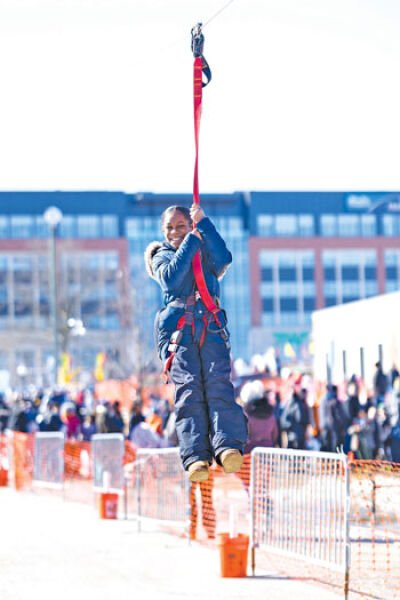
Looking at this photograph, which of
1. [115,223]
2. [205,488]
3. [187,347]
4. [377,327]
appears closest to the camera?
[187,347]

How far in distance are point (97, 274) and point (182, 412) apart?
277 feet

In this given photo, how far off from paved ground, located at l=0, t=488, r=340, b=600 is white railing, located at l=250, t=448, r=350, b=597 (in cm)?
38

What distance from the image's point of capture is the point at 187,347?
22.0 feet

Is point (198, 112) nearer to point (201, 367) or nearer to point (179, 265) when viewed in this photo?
point (179, 265)

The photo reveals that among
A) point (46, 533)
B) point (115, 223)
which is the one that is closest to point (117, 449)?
point (46, 533)

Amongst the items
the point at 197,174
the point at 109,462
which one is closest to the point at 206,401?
the point at 197,174

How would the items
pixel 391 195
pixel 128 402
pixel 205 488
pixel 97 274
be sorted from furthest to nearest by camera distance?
pixel 391 195
pixel 97 274
pixel 128 402
pixel 205 488

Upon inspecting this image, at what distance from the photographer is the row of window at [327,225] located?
110m

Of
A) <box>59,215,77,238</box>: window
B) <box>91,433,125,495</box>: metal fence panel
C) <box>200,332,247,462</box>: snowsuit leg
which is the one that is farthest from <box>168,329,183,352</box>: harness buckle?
<box>59,215,77,238</box>: window

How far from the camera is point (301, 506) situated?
1205 centimetres

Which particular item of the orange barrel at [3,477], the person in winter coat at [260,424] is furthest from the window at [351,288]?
the person in winter coat at [260,424]

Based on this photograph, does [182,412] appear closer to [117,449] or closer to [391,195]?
[117,449]

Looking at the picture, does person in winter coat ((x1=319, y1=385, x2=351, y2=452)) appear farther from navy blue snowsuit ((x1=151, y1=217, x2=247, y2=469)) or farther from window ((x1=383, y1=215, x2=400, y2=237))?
window ((x1=383, y1=215, x2=400, y2=237))

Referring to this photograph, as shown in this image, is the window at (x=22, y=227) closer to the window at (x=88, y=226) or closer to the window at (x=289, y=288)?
A: the window at (x=88, y=226)
